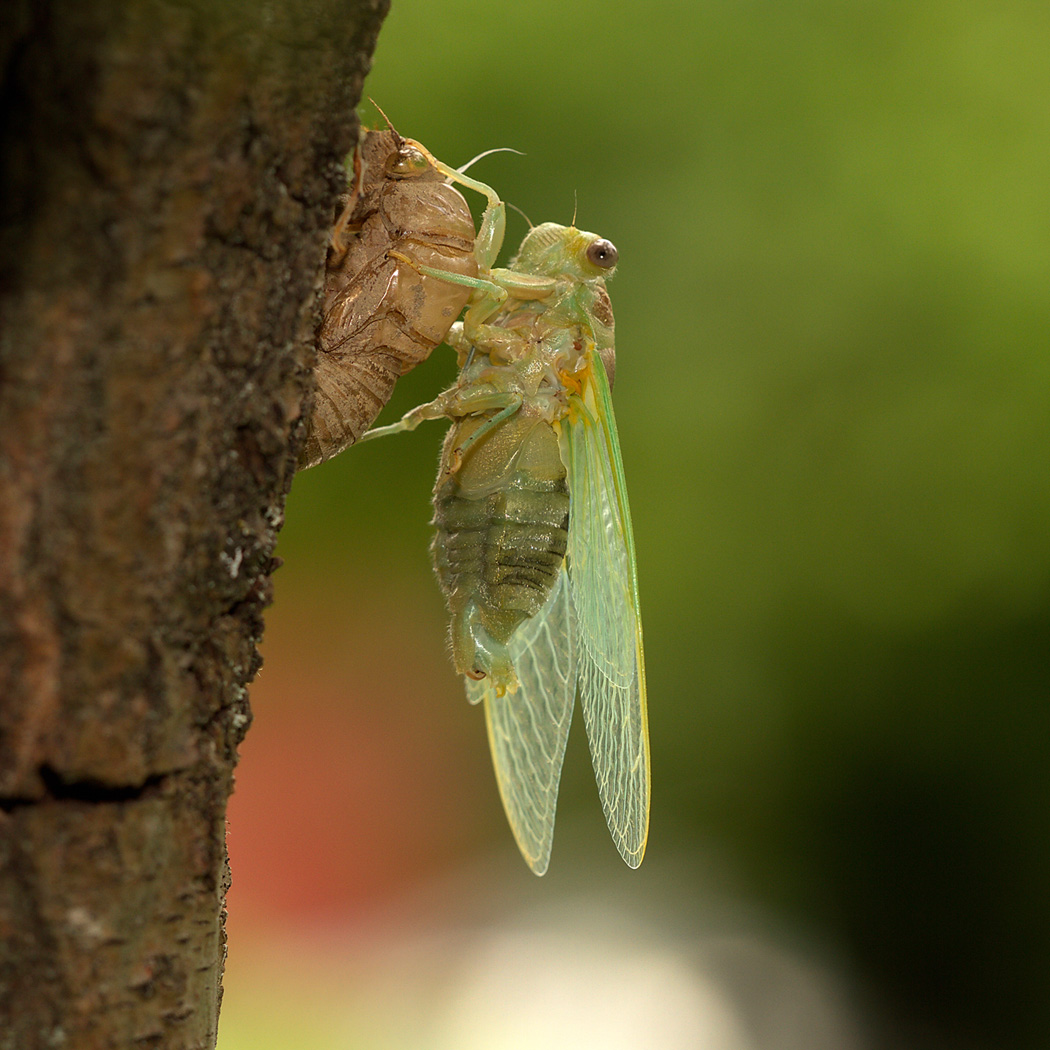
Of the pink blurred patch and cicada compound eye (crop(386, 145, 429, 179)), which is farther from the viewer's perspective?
the pink blurred patch

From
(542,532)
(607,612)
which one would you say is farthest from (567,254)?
(607,612)

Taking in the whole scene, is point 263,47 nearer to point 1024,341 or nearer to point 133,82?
point 133,82

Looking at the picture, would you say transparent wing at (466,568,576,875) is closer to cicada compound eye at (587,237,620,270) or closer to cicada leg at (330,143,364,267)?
cicada compound eye at (587,237,620,270)

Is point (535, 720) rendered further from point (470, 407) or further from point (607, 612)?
point (470, 407)

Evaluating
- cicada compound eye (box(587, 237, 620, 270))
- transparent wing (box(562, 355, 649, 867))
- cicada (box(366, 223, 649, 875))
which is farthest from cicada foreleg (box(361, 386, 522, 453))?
cicada compound eye (box(587, 237, 620, 270))

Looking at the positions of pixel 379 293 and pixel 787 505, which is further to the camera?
pixel 787 505
